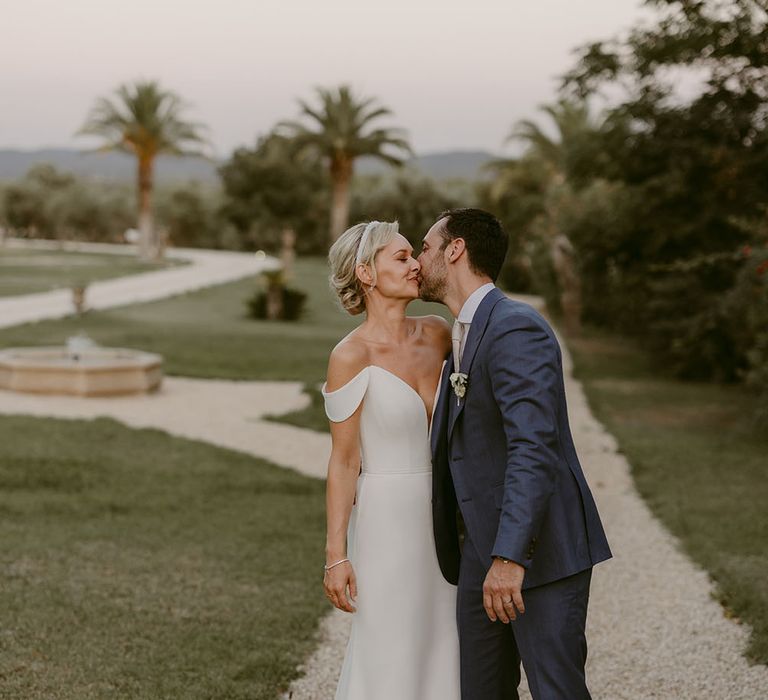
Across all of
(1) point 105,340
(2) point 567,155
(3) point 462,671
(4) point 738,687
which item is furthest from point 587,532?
(1) point 105,340

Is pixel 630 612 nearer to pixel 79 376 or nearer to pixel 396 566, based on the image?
pixel 396 566

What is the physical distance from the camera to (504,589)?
2877 millimetres

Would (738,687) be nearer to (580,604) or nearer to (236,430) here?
(580,604)

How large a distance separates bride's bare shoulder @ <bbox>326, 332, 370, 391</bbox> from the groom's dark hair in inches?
16.6

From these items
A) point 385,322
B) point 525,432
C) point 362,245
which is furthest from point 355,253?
point 525,432

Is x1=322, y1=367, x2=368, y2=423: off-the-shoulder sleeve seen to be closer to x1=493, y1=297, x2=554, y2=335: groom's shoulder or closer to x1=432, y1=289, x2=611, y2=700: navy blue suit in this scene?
x1=432, y1=289, x2=611, y2=700: navy blue suit

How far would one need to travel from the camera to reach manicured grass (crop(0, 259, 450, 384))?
59.8 feet

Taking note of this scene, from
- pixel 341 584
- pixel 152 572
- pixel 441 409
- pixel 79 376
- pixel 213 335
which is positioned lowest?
pixel 213 335

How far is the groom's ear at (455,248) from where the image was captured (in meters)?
3.15

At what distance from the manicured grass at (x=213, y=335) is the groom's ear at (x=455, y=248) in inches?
394

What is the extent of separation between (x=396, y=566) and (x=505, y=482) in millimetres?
647

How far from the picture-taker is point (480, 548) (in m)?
3.09

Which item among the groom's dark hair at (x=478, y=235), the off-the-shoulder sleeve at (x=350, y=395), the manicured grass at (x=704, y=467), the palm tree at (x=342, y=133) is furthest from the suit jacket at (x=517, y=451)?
the palm tree at (x=342, y=133)

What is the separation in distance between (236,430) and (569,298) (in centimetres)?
1569
